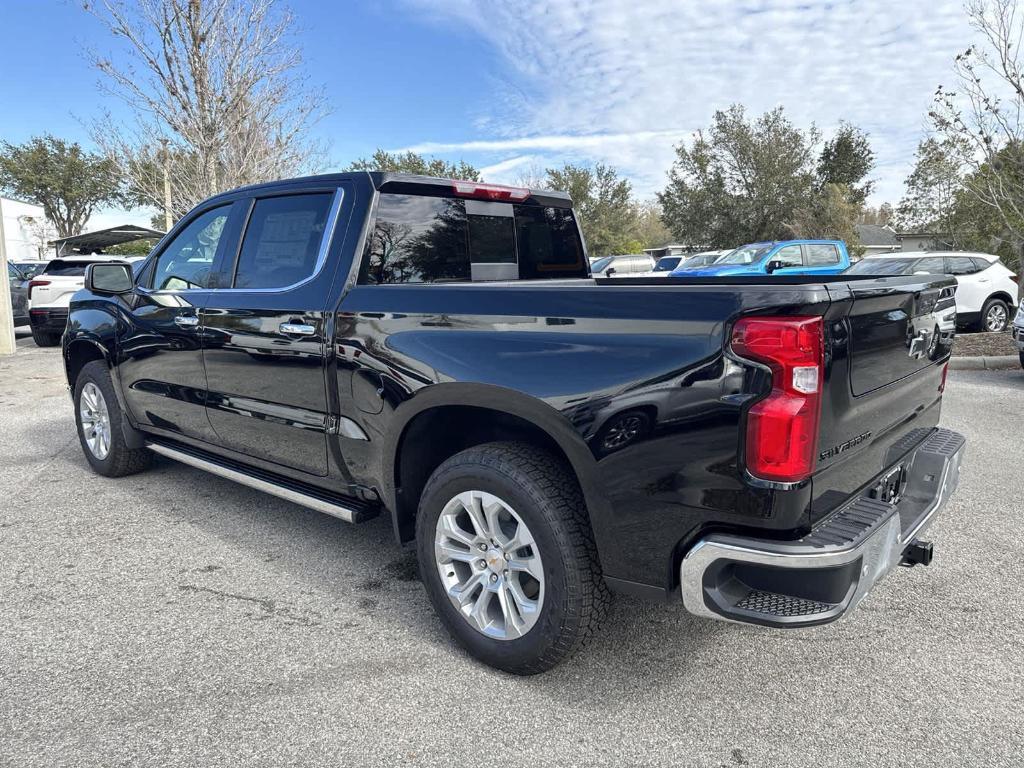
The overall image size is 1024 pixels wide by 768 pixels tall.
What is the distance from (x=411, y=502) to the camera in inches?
121

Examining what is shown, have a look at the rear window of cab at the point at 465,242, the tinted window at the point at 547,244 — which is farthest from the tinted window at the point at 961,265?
the rear window of cab at the point at 465,242

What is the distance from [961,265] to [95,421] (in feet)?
45.0

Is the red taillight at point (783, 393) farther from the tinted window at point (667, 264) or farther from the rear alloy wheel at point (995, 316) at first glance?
the tinted window at point (667, 264)

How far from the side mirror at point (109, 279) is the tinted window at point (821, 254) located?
15.3 metres

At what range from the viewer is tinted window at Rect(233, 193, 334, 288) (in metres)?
3.35

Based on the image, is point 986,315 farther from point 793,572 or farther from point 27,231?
point 27,231

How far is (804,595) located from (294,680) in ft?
5.98

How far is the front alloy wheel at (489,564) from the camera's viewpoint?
256 centimetres

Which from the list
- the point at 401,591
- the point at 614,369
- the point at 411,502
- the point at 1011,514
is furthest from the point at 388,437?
the point at 1011,514

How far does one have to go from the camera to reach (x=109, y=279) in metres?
4.45

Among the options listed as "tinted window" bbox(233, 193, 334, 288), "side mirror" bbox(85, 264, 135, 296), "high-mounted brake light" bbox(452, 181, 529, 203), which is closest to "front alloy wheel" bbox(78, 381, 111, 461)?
"side mirror" bbox(85, 264, 135, 296)

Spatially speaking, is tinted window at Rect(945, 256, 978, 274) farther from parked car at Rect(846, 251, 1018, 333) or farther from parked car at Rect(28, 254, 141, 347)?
parked car at Rect(28, 254, 141, 347)

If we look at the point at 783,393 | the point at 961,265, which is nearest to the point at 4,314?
the point at 783,393

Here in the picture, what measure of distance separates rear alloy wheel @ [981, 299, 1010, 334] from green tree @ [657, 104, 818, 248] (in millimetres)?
28009
